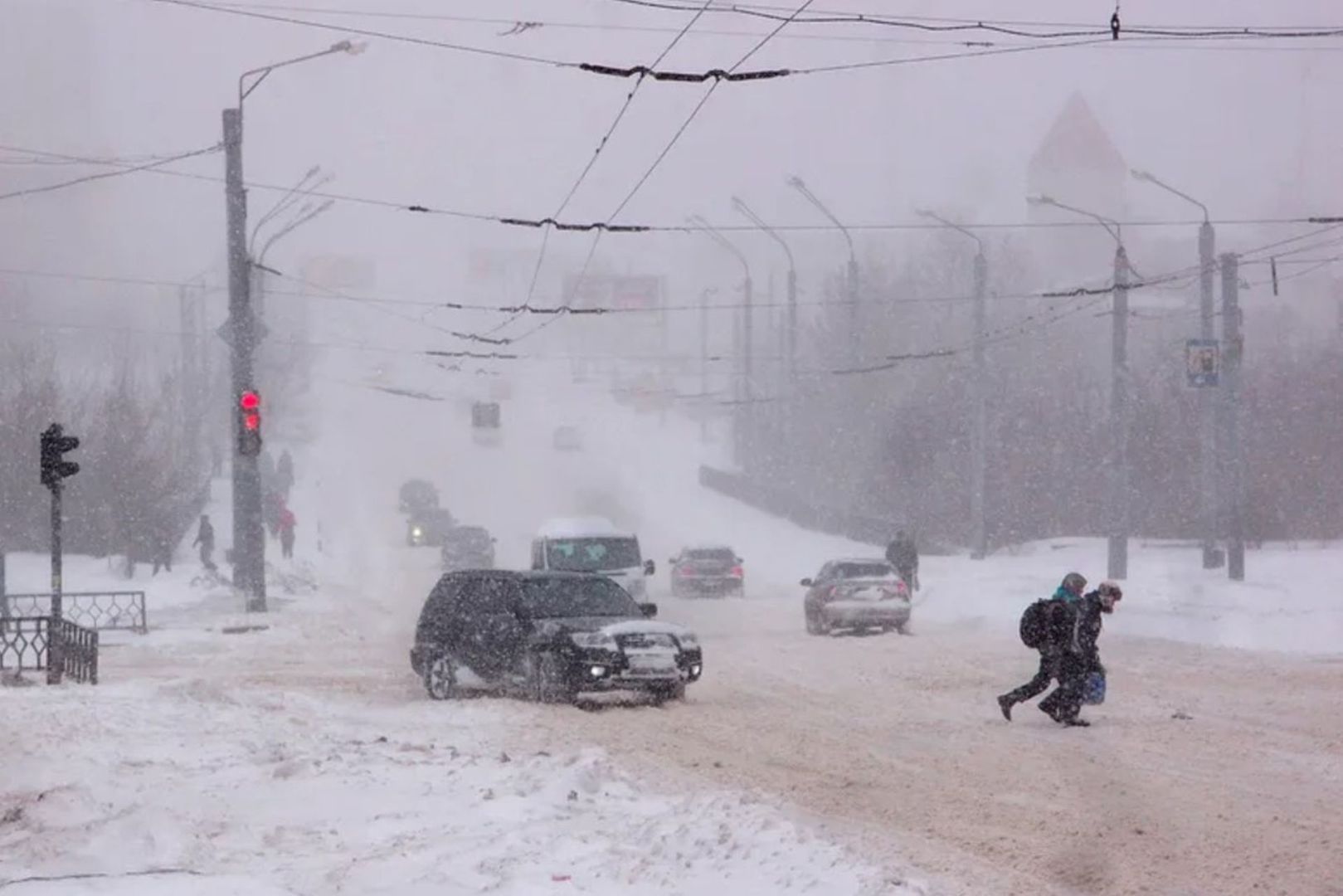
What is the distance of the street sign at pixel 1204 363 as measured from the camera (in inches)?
1350

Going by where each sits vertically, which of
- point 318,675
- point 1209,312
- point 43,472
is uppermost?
point 1209,312

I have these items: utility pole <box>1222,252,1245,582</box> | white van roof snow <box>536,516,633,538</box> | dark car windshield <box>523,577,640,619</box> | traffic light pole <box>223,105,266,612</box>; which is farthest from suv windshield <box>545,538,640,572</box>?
dark car windshield <box>523,577,640,619</box>

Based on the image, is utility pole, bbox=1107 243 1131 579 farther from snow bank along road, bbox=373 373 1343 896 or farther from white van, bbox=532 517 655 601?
white van, bbox=532 517 655 601

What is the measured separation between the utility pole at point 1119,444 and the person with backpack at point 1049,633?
18971 mm

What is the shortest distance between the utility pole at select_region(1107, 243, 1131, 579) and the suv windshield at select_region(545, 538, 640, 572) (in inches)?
374

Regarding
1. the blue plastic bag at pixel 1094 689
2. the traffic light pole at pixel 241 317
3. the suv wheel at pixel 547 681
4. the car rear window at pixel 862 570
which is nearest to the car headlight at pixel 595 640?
the suv wheel at pixel 547 681

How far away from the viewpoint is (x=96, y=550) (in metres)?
47.7

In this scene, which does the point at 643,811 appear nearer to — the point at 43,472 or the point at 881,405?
the point at 43,472

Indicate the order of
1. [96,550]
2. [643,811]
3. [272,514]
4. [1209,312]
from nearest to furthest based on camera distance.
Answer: [643,811] < [1209,312] < [96,550] < [272,514]

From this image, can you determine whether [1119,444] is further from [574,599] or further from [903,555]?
[574,599]

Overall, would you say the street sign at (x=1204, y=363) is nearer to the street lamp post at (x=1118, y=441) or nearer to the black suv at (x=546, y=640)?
the street lamp post at (x=1118, y=441)

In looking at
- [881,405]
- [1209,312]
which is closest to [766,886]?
[1209,312]

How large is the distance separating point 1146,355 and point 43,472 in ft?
195

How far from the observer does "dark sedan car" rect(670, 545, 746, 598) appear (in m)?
48.3
